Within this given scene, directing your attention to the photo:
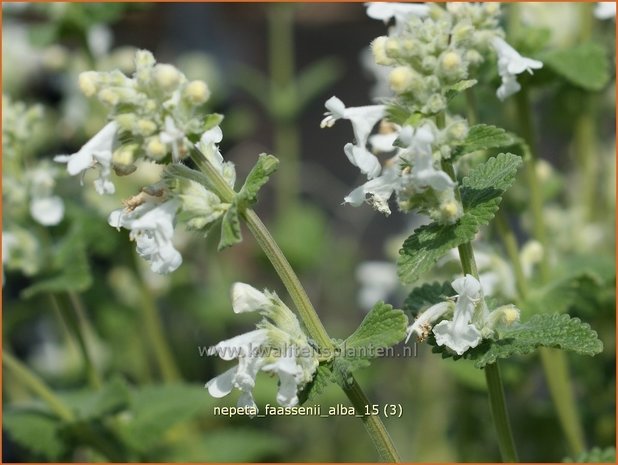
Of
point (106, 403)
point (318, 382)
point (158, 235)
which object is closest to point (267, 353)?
point (318, 382)

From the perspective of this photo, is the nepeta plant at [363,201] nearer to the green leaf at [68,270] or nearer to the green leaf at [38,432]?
the green leaf at [68,270]

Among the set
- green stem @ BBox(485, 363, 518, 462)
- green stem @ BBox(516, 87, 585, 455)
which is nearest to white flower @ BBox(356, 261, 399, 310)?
green stem @ BBox(516, 87, 585, 455)

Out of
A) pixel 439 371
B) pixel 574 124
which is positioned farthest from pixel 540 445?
pixel 574 124

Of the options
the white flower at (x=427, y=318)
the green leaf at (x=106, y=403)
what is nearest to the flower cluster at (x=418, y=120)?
the white flower at (x=427, y=318)

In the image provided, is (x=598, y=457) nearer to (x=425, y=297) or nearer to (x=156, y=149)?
(x=425, y=297)

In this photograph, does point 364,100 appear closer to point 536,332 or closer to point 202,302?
point 202,302

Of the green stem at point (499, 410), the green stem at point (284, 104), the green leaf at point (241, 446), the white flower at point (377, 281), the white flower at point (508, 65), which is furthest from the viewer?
the green stem at point (284, 104)

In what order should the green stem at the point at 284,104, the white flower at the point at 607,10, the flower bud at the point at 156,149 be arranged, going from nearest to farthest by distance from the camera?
the flower bud at the point at 156,149, the white flower at the point at 607,10, the green stem at the point at 284,104
